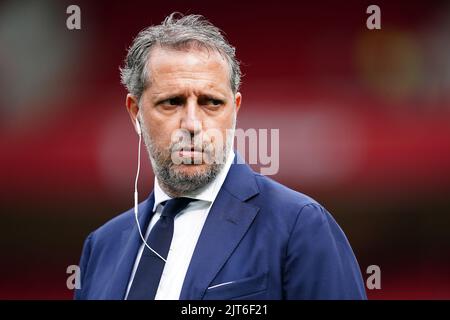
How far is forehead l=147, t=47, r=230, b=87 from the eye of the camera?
5.45ft

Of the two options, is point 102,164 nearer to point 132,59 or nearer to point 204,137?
point 132,59

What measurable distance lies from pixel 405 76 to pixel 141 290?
75.8 inches

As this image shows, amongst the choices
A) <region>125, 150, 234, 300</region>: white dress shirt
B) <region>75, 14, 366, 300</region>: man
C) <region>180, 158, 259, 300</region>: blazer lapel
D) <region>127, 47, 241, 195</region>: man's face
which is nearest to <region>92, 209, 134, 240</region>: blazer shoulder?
<region>75, 14, 366, 300</region>: man

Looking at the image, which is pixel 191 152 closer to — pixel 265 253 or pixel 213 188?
pixel 213 188

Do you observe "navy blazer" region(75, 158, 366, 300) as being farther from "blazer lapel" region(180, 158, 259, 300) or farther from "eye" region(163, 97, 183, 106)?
"eye" region(163, 97, 183, 106)

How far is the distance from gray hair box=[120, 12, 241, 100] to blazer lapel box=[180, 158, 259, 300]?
288mm

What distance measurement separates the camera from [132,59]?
5.96 feet

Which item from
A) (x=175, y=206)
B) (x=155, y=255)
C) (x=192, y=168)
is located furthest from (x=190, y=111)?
(x=155, y=255)

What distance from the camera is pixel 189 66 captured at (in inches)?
65.4

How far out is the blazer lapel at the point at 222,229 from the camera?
1.49m

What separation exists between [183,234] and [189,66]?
1.49 ft

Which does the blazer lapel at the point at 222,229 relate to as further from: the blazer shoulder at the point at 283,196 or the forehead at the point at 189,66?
the forehead at the point at 189,66

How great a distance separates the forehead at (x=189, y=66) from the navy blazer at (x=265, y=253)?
29 centimetres

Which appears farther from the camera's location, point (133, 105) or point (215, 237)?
point (133, 105)
